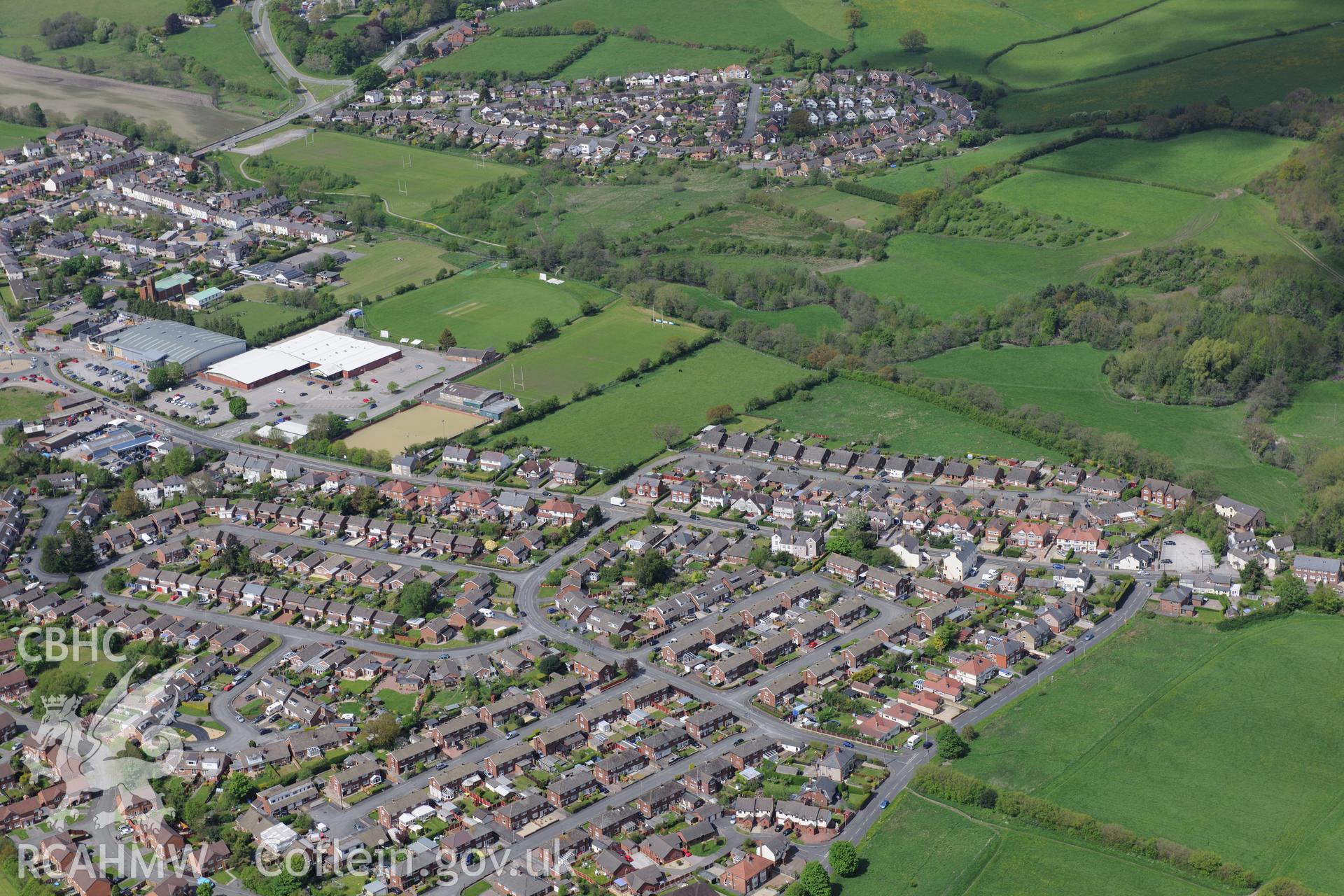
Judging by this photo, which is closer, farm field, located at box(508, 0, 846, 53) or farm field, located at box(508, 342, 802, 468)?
farm field, located at box(508, 342, 802, 468)

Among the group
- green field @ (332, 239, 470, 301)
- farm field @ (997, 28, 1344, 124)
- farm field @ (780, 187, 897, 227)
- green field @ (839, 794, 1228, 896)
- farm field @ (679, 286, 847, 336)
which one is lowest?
green field @ (839, 794, 1228, 896)

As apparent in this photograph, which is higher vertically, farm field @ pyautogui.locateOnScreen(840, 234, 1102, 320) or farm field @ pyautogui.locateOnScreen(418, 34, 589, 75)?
farm field @ pyautogui.locateOnScreen(418, 34, 589, 75)

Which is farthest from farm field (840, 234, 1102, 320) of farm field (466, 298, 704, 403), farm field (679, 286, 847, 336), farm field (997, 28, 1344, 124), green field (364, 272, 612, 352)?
farm field (997, 28, 1344, 124)

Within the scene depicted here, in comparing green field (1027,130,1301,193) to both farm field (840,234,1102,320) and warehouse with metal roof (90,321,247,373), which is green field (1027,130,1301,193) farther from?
warehouse with metal roof (90,321,247,373)

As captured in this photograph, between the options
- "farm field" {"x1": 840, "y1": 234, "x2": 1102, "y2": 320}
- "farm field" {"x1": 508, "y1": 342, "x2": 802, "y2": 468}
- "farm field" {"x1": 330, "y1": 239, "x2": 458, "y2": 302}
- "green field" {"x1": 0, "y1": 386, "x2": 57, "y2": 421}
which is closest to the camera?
"farm field" {"x1": 508, "y1": 342, "x2": 802, "y2": 468}

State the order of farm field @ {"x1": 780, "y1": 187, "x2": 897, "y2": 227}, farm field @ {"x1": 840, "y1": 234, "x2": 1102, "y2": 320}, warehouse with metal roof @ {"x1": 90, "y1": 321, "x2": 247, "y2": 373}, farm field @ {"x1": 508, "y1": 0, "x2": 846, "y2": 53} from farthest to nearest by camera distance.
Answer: farm field @ {"x1": 508, "y1": 0, "x2": 846, "y2": 53}
farm field @ {"x1": 780, "y1": 187, "x2": 897, "y2": 227}
farm field @ {"x1": 840, "y1": 234, "x2": 1102, "y2": 320}
warehouse with metal roof @ {"x1": 90, "y1": 321, "x2": 247, "y2": 373}

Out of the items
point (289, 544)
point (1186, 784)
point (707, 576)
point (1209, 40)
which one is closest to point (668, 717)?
point (707, 576)

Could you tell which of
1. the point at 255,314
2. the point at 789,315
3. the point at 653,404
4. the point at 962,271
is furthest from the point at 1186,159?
the point at 255,314
